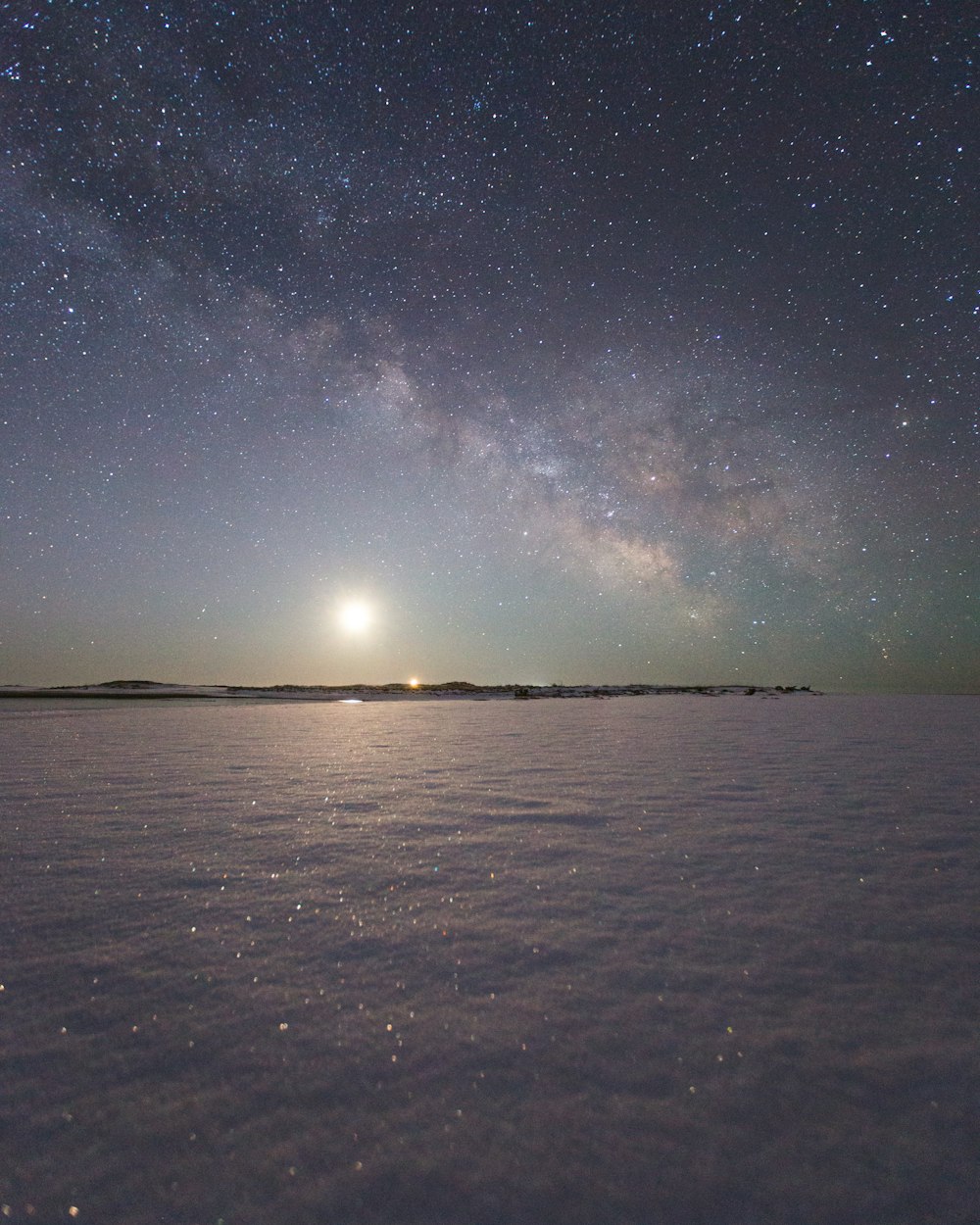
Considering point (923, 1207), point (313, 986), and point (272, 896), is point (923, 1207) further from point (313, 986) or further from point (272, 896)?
point (272, 896)

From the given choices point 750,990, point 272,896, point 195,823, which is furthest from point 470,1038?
point 195,823

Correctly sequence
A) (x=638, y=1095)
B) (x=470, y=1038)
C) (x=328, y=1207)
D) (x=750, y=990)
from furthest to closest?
1. (x=750, y=990)
2. (x=470, y=1038)
3. (x=638, y=1095)
4. (x=328, y=1207)

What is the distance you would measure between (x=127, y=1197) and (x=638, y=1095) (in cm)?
114

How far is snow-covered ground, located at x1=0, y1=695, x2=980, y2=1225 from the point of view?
3.88ft

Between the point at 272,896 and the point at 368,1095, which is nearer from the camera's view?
the point at 368,1095

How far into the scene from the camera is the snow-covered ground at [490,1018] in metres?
1.18

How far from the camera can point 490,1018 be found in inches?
67.8

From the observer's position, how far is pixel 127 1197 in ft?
3.76

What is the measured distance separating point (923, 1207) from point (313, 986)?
5.43 feet

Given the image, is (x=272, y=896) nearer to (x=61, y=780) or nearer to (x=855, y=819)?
(x=855, y=819)

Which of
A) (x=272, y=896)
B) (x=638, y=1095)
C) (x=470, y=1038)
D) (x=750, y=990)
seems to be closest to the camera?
(x=638, y=1095)

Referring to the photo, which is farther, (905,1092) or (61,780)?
(61,780)

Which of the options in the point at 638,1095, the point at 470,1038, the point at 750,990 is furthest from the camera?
the point at 750,990

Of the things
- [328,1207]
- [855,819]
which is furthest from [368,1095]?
[855,819]
